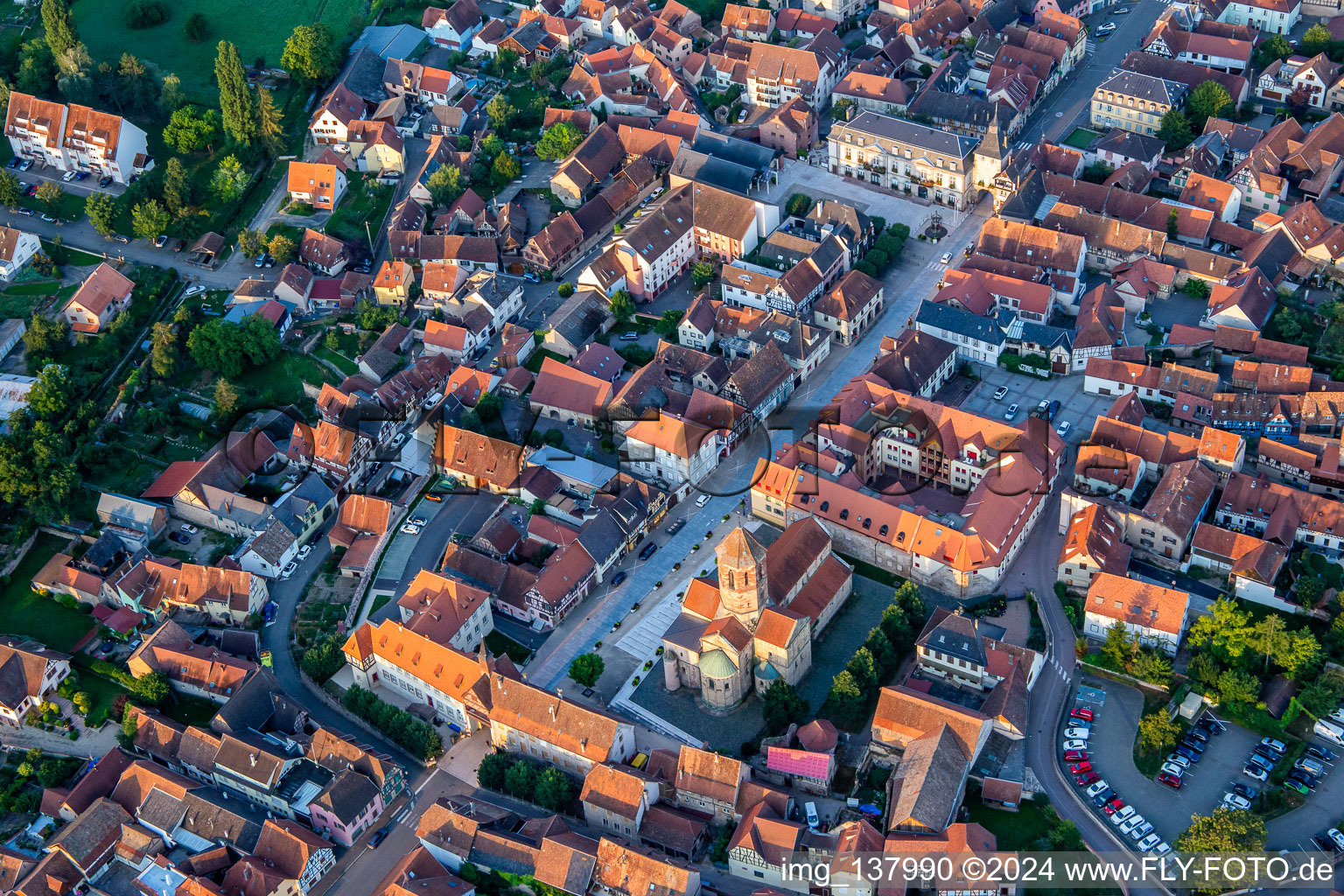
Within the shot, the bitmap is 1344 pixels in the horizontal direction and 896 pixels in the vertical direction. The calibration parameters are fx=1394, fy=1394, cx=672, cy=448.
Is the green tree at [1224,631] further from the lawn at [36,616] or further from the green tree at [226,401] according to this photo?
the lawn at [36,616]

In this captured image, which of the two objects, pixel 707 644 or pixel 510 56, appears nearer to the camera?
pixel 707 644

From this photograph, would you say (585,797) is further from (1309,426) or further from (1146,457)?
(1309,426)

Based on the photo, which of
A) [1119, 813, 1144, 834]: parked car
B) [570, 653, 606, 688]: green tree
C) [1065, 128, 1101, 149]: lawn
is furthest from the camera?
[1065, 128, 1101, 149]: lawn

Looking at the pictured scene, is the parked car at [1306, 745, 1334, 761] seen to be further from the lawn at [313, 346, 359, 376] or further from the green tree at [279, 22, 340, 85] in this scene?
the green tree at [279, 22, 340, 85]

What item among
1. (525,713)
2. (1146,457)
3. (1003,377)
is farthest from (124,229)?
(1146,457)

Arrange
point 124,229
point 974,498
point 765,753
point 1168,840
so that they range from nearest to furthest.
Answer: point 1168,840
point 765,753
point 974,498
point 124,229

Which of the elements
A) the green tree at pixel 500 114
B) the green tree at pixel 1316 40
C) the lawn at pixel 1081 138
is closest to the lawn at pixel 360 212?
the green tree at pixel 500 114

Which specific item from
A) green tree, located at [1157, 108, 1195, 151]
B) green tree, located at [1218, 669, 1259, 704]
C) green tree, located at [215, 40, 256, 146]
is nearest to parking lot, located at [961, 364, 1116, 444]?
green tree, located at [1218, 669, 1259, 704]
